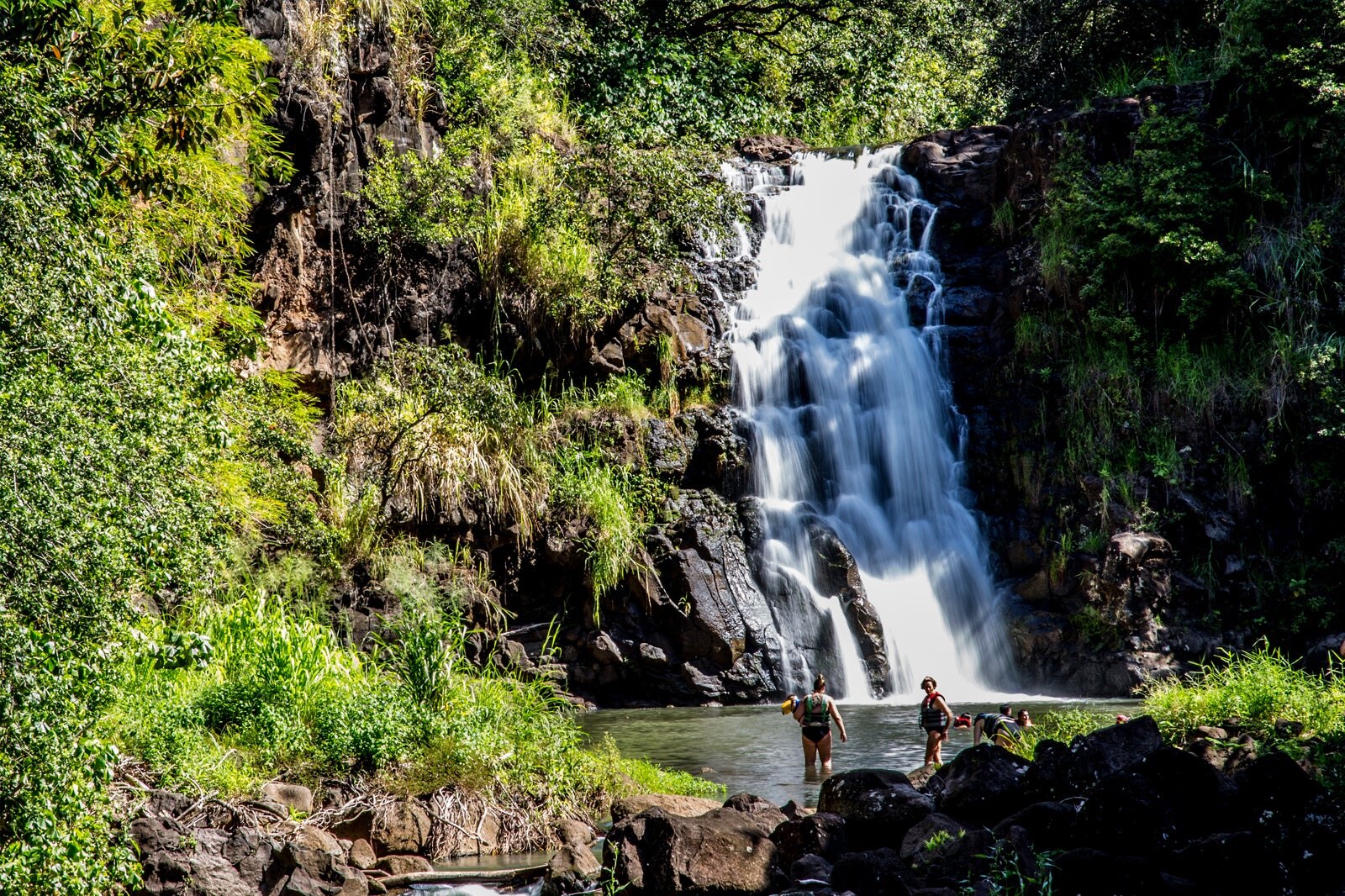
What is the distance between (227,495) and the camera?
36.6 ft

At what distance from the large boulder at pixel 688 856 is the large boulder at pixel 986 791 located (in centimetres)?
131

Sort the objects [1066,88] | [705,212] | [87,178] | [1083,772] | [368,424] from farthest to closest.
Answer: [1066,88] < [705,212] < [368,424] < [1083,772] < [87,178]

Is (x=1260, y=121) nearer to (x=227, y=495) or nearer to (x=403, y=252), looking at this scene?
(x=403, y=252)

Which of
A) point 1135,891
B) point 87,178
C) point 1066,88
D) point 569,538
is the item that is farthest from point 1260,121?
point 87,178

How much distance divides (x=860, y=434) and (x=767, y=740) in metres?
6.98

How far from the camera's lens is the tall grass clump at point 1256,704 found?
27.8 feet

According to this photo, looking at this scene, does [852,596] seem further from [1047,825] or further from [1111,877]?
[1111,877]

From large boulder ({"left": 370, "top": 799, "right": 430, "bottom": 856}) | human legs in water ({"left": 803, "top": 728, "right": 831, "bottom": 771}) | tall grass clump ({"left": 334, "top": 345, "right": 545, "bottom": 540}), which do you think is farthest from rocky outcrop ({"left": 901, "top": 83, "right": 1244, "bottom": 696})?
large boulder ({"left": 370, "top": 799, "right": 430, "bottom": 856})

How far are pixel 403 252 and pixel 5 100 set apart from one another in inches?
430

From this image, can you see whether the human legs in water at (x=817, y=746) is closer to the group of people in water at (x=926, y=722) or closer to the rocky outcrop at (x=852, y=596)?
the group of people in water at (x=926, y=722)

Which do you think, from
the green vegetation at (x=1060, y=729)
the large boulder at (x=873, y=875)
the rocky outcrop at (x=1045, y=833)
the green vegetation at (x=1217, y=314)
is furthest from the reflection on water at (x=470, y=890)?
the green vegetation at (x=1217, y=314)

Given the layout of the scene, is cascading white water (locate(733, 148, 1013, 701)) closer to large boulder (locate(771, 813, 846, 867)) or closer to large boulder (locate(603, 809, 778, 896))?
large boulder (locate(771, 813, 846, 867))

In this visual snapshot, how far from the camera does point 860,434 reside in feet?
59.2

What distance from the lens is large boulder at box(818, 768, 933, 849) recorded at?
7469 mm
